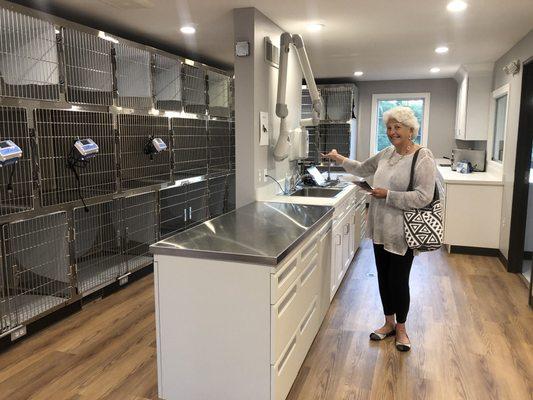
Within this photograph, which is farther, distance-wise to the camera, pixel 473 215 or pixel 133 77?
pixel 473 215

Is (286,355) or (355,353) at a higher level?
(286,355)

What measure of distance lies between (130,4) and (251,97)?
3.34 feet

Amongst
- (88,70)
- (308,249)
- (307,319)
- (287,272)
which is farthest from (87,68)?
(307,319)

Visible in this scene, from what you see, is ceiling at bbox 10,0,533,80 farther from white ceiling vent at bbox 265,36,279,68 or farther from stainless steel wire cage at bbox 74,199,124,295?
stainless steel wire cage at bbox 74,199,124,295

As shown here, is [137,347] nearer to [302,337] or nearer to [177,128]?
[302,337]

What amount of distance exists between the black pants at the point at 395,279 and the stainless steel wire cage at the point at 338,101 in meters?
4.38

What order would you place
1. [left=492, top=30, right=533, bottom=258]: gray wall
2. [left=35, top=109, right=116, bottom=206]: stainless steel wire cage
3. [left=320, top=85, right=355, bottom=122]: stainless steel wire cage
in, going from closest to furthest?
1. [left=35, top=109, right=116, bottom=206]: stainless steel wire cage
2. [left=492, top=30, right=533, bottom=258]: gray wall
3. [left=320, top=85, right=355, bottom=122]: stainless steel wire cage

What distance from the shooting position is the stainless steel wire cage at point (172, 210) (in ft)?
14.7

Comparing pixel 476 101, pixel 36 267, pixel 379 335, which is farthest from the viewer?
pixel 476 101

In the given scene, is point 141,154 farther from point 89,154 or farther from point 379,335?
point 379,335

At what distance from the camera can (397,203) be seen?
263 cm

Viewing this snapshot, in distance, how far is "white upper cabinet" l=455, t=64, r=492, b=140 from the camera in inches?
217

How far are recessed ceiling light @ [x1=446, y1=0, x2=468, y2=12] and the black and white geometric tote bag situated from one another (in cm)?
114

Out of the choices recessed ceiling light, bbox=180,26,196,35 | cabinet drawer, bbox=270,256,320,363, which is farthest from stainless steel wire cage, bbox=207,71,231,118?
cabinet drawer, bbox=270,256,320,363
